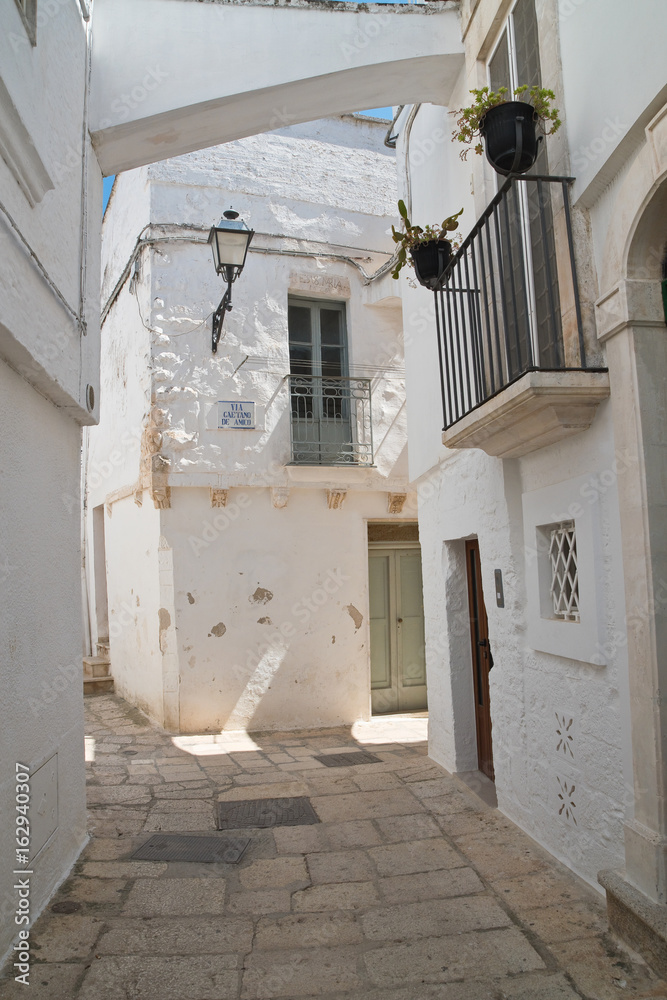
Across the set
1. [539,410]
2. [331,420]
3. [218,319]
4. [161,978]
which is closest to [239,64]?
[539,410]

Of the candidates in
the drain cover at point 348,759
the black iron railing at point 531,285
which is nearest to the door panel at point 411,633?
the drain cover at point 348,759

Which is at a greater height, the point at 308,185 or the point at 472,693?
the point at 308,185

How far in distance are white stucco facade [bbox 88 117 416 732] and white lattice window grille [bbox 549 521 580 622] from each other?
4990 millimetres

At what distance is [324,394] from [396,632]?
3.15 metres

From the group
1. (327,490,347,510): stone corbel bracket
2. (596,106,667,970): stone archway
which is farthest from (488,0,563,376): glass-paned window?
(327,490,347,510): stone corbel bracket

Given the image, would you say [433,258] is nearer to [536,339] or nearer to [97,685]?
[536,339]

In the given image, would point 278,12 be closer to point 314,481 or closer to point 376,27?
point 376,27

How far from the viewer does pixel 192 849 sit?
4.43 meters

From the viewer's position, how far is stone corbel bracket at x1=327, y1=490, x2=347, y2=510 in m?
8.93

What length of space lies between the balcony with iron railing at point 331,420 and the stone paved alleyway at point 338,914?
4.34 metres


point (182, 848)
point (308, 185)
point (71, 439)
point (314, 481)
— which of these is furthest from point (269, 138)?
point (182, 848)

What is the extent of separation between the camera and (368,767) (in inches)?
251

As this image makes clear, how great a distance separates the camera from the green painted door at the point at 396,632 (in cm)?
940

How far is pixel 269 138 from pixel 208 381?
133 inches
